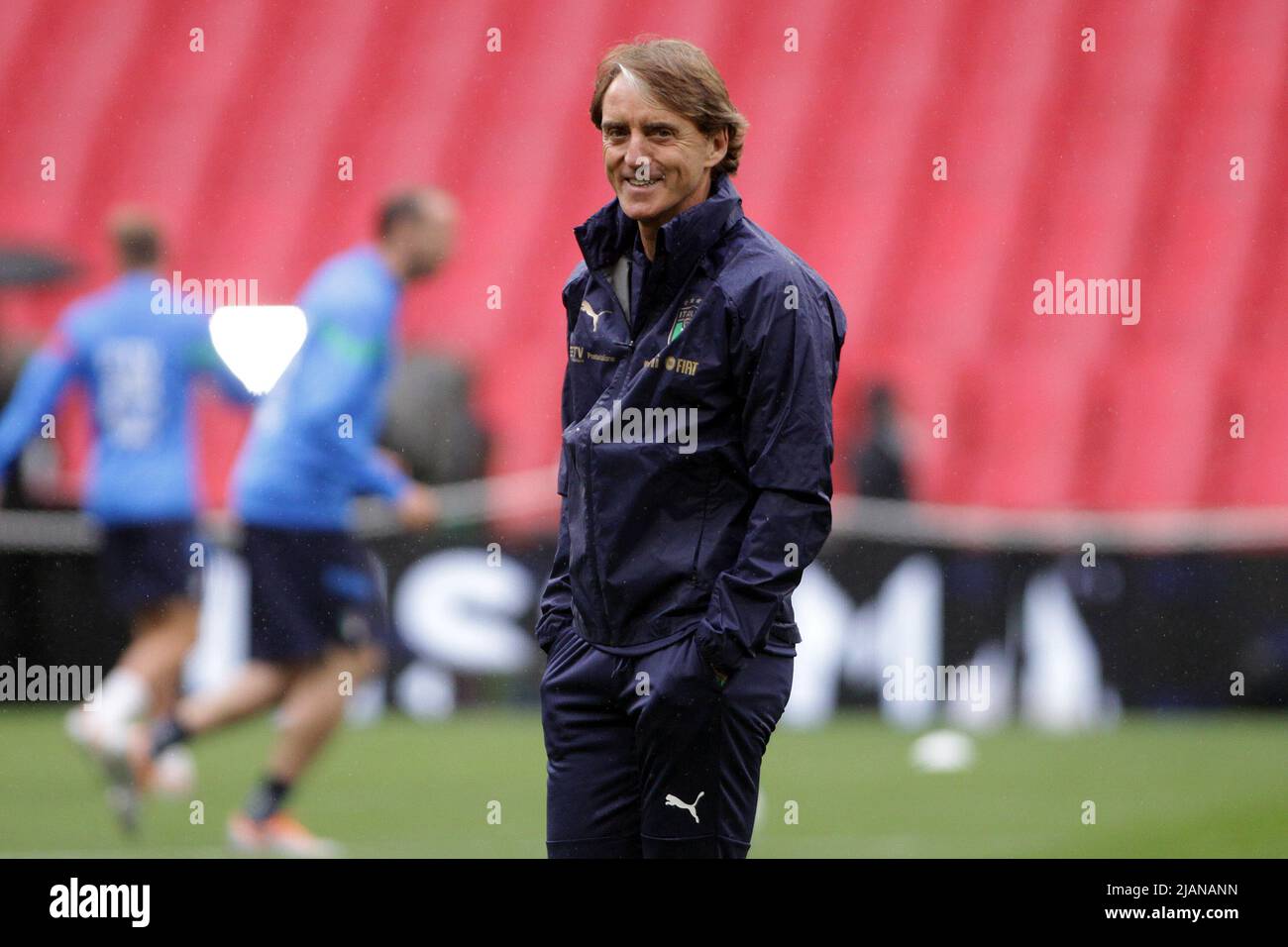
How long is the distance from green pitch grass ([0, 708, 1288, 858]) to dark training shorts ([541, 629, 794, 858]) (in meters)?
2.41

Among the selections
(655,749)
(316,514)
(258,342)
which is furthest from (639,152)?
(258,342)

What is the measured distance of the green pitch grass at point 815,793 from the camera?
582cm

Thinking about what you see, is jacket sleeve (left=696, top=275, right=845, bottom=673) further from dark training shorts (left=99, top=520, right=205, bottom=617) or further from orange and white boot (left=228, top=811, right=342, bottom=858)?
dark training shorts (left=99, top=520, right=205, bottom=617)

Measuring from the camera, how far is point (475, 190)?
11.4 meters

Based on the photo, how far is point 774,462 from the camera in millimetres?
3088

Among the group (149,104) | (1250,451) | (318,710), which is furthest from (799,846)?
(149,104)

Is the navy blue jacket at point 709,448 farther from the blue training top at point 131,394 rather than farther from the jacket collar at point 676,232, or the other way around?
the blue training top at point 131,394

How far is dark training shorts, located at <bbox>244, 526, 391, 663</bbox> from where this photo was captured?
6.00m

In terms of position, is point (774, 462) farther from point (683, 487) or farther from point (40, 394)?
point (40, 394)

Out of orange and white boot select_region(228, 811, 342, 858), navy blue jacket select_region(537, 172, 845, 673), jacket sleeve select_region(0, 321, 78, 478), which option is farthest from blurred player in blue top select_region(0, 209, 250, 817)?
navy blue jacket select_region(537, 172, 845, 673)

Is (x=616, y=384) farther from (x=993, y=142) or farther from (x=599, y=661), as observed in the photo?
(x=993, y=142)

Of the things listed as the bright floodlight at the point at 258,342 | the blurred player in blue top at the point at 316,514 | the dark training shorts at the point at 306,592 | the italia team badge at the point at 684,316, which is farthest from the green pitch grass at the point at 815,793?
the italia team badge at the point at 684,316

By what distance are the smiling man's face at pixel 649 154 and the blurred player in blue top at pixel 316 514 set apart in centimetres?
283

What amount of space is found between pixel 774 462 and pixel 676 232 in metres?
0.41
